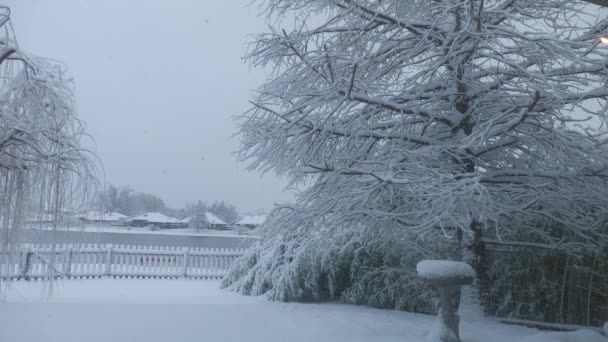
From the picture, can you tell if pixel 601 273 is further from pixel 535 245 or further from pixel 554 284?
pixel 535 245

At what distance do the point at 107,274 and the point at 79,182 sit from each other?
9069 mm

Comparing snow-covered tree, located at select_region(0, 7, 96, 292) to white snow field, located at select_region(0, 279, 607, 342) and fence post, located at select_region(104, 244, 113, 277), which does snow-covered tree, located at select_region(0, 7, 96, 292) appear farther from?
fence post, located at select_region(104, 244, 113, 277)

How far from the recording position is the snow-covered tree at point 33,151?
4.56m

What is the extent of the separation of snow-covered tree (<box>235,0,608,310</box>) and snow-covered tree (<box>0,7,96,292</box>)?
2234mm

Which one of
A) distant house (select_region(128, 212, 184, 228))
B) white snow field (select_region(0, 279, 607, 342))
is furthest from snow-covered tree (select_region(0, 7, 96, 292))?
distant house (select_region(128, 212, 184, 228))

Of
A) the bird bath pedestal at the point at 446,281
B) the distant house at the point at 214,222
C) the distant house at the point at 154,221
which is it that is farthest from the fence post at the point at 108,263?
the distant house at the point at 154,221

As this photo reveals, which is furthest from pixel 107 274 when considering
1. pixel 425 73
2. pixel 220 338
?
pixel 425 73

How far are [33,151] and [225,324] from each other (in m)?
3.05

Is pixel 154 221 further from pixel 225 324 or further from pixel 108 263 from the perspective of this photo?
pixel 225 324

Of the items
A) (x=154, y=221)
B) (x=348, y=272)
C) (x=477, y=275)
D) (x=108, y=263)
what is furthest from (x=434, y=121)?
(x=154, y=221)

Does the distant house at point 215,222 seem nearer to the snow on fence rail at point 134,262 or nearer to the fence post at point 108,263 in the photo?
the snow on fence rail at point 134,262

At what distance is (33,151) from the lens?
4621 millimetres

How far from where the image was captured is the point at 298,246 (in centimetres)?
890

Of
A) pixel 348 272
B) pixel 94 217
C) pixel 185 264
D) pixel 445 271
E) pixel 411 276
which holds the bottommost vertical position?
pixel 185 264
